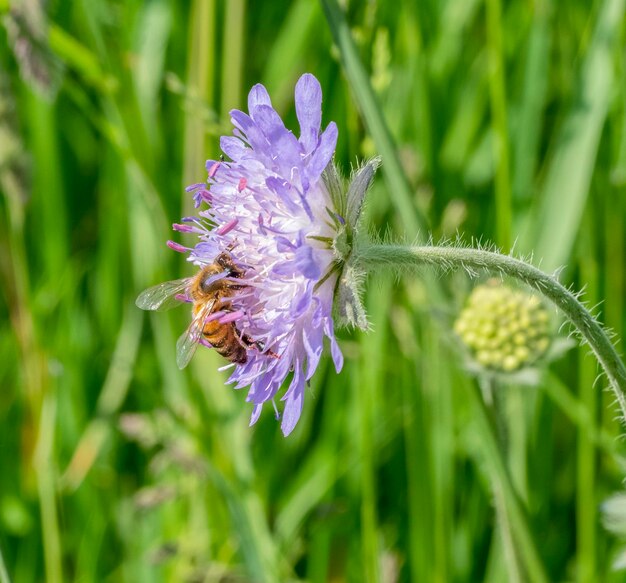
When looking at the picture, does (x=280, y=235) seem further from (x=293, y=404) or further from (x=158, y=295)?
(x=158, y=295)

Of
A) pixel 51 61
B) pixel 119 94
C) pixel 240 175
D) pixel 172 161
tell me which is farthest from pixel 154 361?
pixel 240 175

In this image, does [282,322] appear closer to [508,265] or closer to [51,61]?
[508,265]

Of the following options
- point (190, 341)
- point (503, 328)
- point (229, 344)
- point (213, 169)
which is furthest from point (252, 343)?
point (503, 328)

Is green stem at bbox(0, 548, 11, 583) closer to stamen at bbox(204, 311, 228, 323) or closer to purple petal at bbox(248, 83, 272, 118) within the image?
stamen at bbox(204, 311, 228, 323)

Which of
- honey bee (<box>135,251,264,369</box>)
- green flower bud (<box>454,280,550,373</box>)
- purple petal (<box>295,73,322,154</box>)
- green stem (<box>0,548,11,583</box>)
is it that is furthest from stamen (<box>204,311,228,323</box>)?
green flower bud (<box>454,280,550,373</box>)

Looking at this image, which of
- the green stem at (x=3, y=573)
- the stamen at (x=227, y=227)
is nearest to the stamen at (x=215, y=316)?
the stamen at (x=227, y=227)
